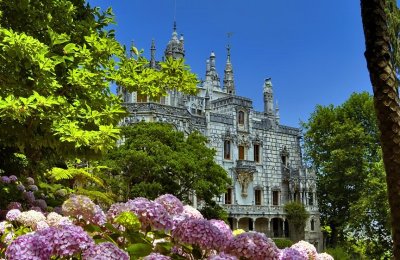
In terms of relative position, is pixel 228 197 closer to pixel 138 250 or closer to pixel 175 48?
pixel 175 48

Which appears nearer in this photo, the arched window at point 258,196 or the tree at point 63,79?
the tree at point 63,79

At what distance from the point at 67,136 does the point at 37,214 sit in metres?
1.28

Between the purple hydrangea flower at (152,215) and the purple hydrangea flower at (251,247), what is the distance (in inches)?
20.0

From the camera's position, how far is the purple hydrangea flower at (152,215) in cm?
349

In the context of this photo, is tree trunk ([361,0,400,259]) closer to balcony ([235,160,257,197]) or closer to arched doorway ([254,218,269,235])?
balcony ([235,160,257,197])

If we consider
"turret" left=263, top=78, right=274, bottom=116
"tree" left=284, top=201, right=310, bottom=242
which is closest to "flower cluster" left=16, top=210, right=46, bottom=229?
"tree" left=284, top=201, right=310, bottom=242

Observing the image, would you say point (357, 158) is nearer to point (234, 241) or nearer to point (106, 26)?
point (106, 26)

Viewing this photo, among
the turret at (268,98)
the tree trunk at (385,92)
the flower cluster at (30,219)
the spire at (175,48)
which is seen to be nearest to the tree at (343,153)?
the turret at (268,98)

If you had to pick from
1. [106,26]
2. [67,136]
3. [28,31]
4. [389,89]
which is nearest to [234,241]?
[389,89]

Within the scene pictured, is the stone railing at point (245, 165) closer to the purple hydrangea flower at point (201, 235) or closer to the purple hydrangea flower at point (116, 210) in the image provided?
the purple hydrangea flower at point (116, 210)

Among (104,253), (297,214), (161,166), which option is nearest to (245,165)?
(297,214)

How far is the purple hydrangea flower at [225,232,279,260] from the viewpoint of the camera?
320 cm

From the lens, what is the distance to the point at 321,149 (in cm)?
4066

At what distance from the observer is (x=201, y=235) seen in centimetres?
315
